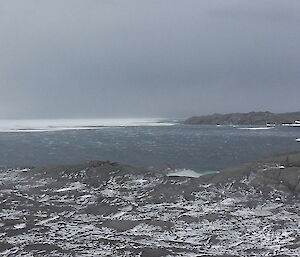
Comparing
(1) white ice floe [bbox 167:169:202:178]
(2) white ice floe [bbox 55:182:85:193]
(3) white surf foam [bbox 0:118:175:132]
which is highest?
(3) white surf foam [bbox 0:118:175:132]

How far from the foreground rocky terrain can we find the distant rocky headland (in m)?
96.9

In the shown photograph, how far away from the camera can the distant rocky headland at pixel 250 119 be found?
114562 millimetres

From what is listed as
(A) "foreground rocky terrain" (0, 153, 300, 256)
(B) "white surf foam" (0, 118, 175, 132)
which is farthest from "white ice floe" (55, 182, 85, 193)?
(B) "white surf foam" (0, 118, 175, 132)

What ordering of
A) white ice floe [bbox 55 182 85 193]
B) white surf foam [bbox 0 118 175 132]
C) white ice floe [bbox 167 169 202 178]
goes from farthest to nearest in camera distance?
white surf foam [bbox 0 118 175 132] < white ice floe [bbox 167 169 202 178] < white ice floe [bbox 55 182 85 193]

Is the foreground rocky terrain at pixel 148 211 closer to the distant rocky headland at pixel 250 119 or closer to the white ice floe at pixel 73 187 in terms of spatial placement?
the white ice floe at pixel 73 187

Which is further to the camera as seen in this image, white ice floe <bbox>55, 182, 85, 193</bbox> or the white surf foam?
the white surf foam

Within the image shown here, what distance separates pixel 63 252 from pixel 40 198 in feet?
24.9

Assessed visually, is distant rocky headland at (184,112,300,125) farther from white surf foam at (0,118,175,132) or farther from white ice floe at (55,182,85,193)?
white ice floe at (55,182,85,193)

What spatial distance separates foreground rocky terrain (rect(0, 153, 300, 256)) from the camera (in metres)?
10.6

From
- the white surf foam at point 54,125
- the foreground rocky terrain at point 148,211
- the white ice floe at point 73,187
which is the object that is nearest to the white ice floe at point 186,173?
the foreground rocky terrain at point 148,211

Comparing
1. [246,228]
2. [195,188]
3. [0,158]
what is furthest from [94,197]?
[0,158]

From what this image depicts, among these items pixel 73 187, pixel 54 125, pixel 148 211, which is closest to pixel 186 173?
pixel 73 187

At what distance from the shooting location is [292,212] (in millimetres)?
14164

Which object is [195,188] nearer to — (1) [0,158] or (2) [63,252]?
(2) [63,252]
